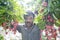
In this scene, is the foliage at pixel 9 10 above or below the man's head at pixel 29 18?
above

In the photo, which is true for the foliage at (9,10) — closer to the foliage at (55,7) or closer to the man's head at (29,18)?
the man's head at (29,18)

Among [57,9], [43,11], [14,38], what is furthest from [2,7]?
[14,38]

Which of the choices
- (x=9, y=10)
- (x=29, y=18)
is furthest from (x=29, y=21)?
(x=9, y=10)

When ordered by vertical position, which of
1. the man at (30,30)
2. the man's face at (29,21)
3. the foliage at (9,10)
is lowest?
the man at (30,30)

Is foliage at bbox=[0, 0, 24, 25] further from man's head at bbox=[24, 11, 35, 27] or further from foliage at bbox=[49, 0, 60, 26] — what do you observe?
foliage at bbox=[49, 0, 60, 26]

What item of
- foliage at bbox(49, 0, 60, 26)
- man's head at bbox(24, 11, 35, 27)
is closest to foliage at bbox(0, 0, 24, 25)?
man's head at bbox(24, 11, 35, 27)

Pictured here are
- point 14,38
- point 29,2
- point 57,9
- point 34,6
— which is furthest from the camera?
point 14,38

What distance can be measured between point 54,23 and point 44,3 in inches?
7.7

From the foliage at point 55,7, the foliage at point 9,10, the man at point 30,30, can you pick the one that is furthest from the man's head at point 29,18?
the foliage at point 55,7

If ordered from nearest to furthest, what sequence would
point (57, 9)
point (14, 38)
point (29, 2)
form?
1. point (57, 9)
2. point (29, 2)
3. point (14, 38)

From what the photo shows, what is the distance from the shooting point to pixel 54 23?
1.73 m

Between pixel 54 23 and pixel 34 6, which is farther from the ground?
pixel 34 6

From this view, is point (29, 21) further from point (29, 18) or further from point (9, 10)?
point (9, 10)

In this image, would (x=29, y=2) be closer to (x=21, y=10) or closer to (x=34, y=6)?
(x=34, y=6)
